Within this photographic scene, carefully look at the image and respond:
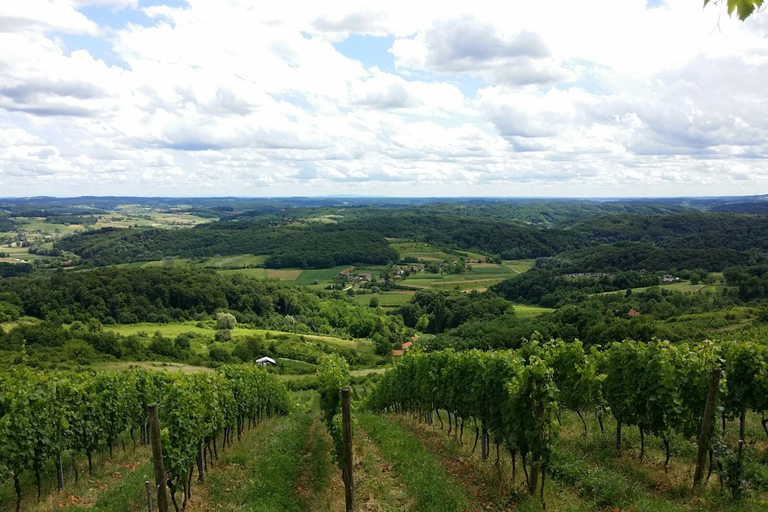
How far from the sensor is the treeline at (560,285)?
116625 mm

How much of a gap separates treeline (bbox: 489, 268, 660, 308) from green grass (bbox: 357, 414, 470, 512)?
98.8 m

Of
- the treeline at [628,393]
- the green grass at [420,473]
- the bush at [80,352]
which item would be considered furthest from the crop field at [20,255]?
the treeline at [628,393]

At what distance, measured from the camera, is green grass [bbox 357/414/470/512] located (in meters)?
11.6

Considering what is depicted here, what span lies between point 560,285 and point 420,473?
397 feet

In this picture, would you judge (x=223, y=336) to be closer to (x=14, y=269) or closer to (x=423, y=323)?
(x=423, y=323)

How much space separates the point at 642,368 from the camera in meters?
14.7

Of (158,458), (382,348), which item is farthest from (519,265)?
(158,458)

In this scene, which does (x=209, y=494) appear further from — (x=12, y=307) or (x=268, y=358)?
(x=12, y=307)

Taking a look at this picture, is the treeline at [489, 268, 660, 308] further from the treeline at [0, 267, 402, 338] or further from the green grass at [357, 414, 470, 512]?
the green grass at [357, 414, 470, 512]

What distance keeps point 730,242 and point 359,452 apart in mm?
195042

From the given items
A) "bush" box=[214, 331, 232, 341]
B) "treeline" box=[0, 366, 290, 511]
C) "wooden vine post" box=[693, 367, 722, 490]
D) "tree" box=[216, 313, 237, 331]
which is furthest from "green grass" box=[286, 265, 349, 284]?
"wooden vine post" box=[693, 367, 722, 490]

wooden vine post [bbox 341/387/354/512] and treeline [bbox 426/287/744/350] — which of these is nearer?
wooden vine post [bbox 341/387/354/512]

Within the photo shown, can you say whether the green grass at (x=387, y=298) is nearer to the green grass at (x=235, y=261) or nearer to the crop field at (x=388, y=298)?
the crop field at (x=388, y=298)

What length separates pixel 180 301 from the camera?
104 meters
